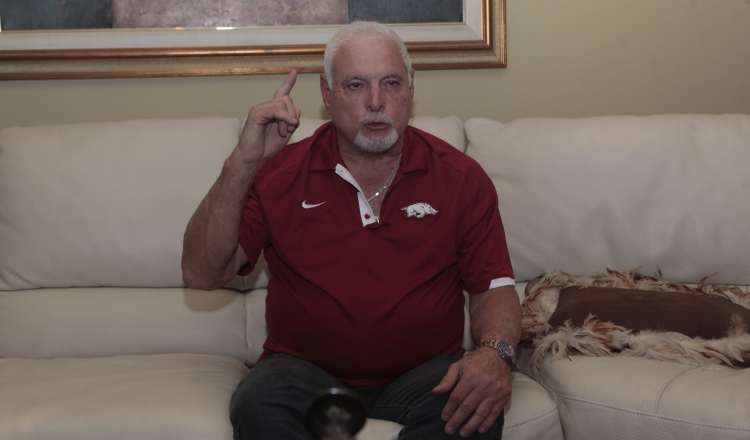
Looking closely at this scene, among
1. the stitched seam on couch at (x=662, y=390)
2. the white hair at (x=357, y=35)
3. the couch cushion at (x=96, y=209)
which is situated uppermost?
the white hair at (x=357, y=35)

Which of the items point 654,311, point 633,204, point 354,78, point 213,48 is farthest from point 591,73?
point 213,48

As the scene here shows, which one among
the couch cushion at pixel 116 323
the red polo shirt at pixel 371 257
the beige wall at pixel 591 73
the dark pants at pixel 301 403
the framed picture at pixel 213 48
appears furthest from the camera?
the beige wall at pixel 591 73

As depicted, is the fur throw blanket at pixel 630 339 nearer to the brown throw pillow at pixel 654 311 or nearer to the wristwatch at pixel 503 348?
the brown throw pillow at pixel 654 311

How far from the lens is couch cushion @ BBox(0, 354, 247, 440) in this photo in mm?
1490

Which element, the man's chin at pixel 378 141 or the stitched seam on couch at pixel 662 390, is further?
the man's chin at pixel 378 141

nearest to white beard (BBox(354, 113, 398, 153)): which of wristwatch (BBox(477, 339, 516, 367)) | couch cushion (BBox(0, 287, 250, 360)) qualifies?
wristwatch (BBox(477, 339, 516, 367))

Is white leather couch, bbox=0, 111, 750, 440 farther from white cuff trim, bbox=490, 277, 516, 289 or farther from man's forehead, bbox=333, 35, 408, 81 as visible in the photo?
man's forehead, bbox=333, 35, 408, 81

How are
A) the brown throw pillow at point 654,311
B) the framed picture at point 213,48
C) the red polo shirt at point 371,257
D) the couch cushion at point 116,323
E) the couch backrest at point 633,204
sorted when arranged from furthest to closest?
the framed picture at point 213,48 < the couch backrest at point 633,204 < the couch cushion at point 116,323 < the brown throw pillow at point 654,311 < the red polo shirt at point 371,257

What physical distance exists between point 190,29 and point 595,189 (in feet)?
4.70

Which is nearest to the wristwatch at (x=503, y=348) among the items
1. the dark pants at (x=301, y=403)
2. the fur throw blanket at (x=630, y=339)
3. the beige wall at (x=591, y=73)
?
the dark pants at (x=301, y=403)

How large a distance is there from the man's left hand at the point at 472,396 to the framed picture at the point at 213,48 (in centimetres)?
139

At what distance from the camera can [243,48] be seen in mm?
2510

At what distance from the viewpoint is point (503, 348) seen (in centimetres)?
156

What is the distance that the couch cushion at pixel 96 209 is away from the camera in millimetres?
2027
